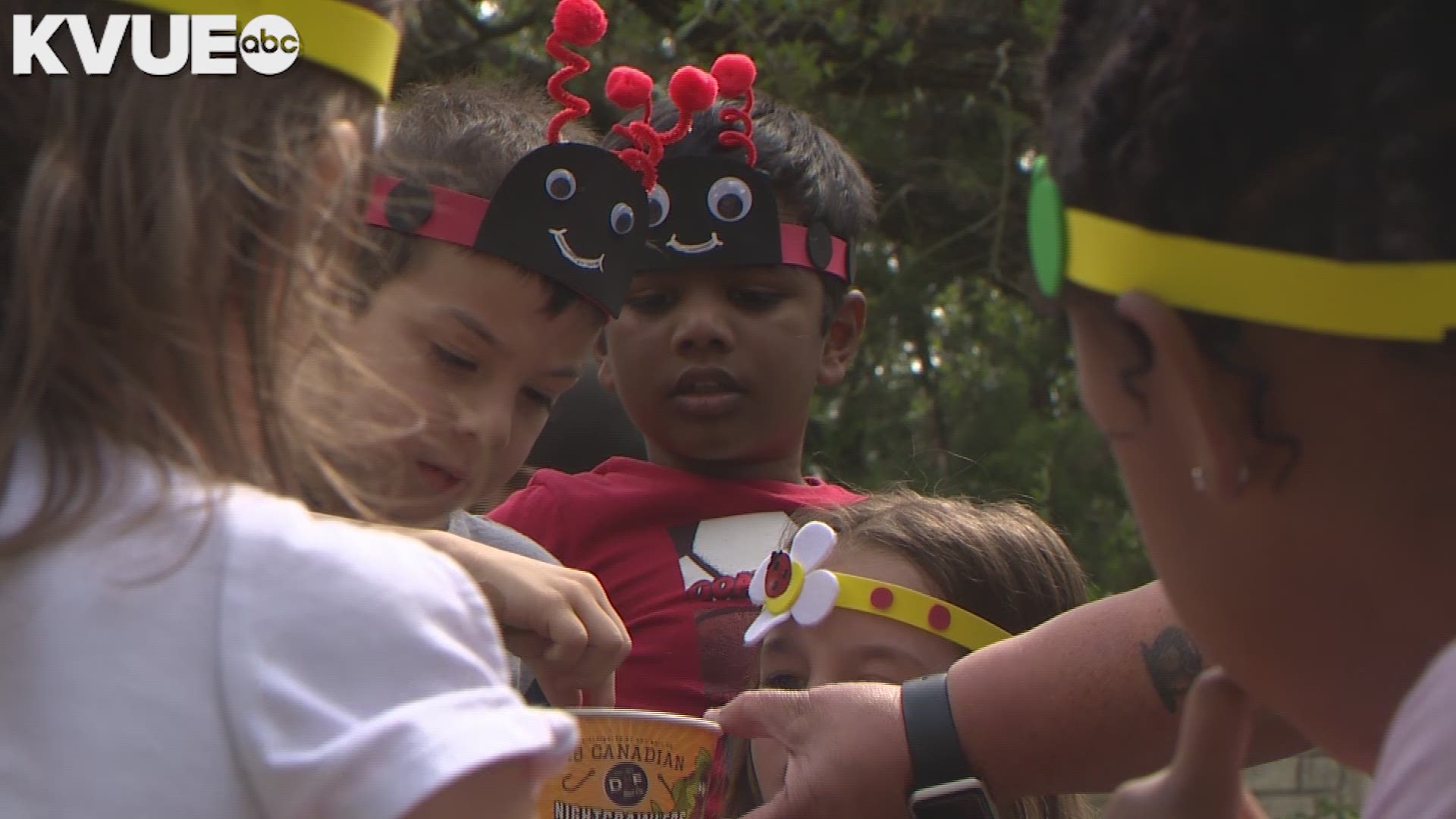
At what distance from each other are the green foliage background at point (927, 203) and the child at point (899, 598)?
6.94 ft

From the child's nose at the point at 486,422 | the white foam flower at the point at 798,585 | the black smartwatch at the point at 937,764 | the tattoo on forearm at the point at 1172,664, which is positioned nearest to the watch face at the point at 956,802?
the black smartwatch at the point at 937,764

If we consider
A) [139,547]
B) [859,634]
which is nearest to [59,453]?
[139,547]

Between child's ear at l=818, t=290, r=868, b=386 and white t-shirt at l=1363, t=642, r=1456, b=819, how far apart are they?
2468 millimetres

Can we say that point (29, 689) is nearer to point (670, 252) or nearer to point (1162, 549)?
point (1162, 549)

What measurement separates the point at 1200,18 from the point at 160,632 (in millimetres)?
812

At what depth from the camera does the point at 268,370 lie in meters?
1.21

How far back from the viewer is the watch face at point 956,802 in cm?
201

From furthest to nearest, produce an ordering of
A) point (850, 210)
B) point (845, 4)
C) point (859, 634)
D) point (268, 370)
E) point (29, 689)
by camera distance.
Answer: point (845, 4)
point (850, 210)
point (859, 634)
point (268, 370)
point (29, 689)

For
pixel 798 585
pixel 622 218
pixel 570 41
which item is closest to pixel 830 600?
pixel 798 585

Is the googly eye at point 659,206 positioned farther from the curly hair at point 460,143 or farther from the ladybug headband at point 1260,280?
the ladybug headband at point 1260,280

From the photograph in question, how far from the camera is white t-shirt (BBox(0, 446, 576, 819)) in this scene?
1.04 metres

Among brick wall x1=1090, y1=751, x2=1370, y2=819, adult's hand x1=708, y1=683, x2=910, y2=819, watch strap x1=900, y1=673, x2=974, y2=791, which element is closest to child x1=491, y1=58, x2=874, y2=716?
adult's hand x1=708, y1=683, x2=910, y2=819

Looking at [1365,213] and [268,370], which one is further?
[268,370]

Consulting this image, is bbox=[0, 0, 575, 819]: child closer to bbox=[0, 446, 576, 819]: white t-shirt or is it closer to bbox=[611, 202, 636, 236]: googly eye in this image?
bbox=[0, 446, 576, 819]: white t-shirt
